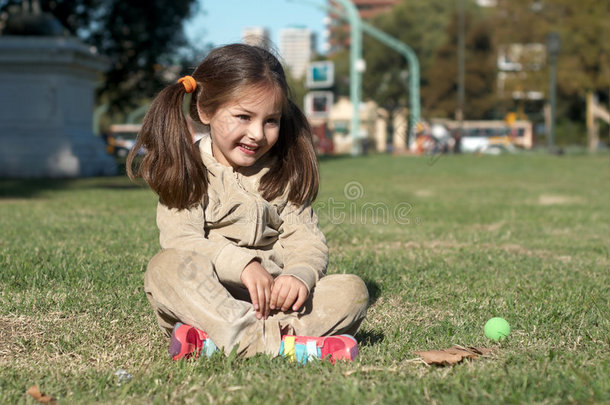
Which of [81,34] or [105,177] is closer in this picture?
[105,177]

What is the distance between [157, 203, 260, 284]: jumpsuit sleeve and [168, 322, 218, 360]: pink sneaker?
22 centimetres

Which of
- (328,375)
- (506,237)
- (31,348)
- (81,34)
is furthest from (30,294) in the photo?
(81,34)

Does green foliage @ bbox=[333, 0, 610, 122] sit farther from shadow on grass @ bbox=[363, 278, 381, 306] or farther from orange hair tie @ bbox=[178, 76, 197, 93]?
orange hair tie @ bbox=[178, 76, 197, 93]

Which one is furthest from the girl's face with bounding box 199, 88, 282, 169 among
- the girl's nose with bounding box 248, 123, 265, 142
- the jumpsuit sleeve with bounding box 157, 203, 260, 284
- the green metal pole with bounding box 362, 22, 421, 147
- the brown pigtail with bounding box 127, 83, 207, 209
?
the green metal pole with bounding box 362, 22, 421, 147

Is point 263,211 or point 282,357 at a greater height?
point 263,211

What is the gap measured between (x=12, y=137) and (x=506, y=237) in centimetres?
1144

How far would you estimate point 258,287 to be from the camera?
2.76 metres

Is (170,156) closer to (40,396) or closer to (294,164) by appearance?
(294,164)

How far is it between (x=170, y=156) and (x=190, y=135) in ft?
0.41

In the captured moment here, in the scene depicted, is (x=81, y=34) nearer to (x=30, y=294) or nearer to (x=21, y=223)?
(x=21, y=223)

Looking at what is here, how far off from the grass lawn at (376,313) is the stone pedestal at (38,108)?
7.14 metres

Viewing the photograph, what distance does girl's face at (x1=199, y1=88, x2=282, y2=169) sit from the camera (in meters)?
2.96

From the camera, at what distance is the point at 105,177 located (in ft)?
50.0

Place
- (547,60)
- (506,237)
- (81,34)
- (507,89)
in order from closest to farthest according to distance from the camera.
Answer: (506,237), (81,34), (547,60), (507,89)
